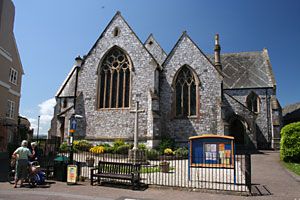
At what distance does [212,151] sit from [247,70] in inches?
975

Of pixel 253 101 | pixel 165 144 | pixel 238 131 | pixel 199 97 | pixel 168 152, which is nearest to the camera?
pixel 168 152

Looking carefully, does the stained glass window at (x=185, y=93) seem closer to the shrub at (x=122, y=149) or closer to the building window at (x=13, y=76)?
the shrub at (x=122, y=149)

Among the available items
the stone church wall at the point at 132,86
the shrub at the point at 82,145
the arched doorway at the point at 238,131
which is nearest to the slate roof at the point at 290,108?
the arched doorway at the point at 238,131

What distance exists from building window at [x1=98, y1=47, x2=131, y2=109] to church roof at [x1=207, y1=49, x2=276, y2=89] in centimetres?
1554

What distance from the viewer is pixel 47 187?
8.16 meters

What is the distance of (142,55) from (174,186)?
547 inches

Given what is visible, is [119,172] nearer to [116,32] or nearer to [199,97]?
[199,97]

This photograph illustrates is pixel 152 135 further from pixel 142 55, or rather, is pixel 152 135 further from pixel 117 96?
pixel 142 55

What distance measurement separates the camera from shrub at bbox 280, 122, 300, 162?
14.1m

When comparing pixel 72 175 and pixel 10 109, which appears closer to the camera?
pixel 72 175

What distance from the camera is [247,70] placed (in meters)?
30.4

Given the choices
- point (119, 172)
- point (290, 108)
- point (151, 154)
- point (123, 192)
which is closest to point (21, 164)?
point (119, 172)

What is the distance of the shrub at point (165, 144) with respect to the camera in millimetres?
17703

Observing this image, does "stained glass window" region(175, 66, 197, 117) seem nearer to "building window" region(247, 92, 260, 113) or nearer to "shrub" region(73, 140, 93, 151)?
"shrub" region(73, 140, 93, 151)
